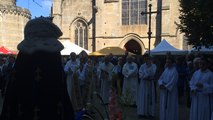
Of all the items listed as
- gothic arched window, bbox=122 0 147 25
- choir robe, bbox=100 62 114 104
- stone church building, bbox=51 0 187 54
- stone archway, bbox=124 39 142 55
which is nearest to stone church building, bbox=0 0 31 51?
stone church building, bbox=51 0 187 54

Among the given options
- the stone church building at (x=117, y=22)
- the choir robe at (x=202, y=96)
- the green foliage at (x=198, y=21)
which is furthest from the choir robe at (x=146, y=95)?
the stone church building at (x=117, y=22)

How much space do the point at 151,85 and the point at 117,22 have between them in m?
26.4

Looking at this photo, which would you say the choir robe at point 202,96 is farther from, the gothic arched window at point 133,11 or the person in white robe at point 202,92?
the gothic arched window at point 133,11

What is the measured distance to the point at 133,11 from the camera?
122 feet

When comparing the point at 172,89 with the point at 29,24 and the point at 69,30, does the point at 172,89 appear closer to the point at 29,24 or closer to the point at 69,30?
the point at 29,24

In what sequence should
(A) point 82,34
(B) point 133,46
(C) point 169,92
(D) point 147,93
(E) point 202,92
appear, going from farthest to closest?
(A) point 82,34, (B) point 133,46, (D) point 147,93, (C) point 169,92, (E) point 202,92

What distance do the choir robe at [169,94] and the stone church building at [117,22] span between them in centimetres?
2511

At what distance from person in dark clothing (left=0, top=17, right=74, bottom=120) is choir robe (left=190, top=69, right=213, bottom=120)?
5.47 meters

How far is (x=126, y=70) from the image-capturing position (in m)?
14.1

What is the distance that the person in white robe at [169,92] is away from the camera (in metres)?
9.88

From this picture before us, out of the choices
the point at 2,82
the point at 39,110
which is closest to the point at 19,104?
the point at 39,110

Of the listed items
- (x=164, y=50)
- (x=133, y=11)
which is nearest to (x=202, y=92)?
(x=164, y=50)

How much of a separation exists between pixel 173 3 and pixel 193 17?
19.5 m

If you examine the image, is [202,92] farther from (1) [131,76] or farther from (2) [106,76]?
(2) [106,76]
